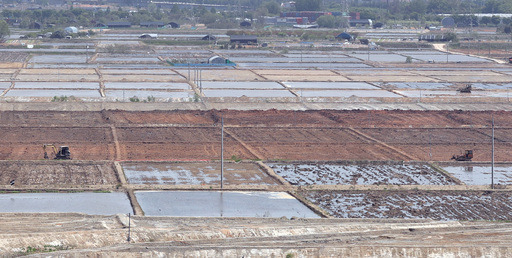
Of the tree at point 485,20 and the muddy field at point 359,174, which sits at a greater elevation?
the tree at point 485,20

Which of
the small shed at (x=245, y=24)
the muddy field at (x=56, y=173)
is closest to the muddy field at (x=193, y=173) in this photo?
the muddy field at (x=56, y=173)

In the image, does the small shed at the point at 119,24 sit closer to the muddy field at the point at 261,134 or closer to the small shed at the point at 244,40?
the small shed at the point at 244,40

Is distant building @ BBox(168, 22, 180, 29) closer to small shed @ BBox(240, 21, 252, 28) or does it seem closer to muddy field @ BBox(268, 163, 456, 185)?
small shed @ BBox(240, 21, 252, 28)

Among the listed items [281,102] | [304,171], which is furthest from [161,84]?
[304,171]

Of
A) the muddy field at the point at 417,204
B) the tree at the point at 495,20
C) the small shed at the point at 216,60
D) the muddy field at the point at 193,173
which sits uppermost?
the tree at the point at 495,20

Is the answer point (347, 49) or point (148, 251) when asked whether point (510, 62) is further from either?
point (148, 251)

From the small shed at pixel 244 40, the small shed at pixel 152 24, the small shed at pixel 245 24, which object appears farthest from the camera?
the small shed at pixel 245 24
